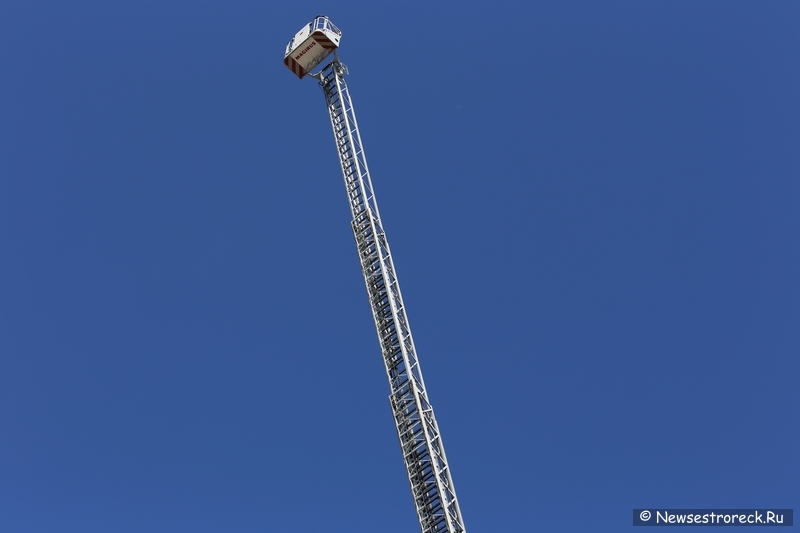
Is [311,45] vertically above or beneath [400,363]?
above

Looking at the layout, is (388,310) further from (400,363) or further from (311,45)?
(311,45)

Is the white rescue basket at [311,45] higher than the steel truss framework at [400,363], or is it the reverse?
the white rescue basket at [311,45]

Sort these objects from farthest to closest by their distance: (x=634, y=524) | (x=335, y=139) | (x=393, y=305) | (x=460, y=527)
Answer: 1. (x=335, y=139)
2. (x=634, y=524)
3. (x=393, y=305)
4. (x=460, y=527)

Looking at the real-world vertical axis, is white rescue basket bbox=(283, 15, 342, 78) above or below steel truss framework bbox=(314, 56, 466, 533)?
above

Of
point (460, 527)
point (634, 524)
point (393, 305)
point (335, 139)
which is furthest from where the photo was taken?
point (335, 139)

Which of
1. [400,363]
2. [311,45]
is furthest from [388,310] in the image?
A: [311,45]

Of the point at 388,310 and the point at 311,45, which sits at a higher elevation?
the point at 311,45

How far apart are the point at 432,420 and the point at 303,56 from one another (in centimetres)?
2995

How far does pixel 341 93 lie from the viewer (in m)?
53.9

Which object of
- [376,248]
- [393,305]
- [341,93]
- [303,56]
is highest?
[303,56]

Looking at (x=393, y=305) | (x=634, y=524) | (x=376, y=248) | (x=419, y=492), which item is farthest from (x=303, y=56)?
(x=634, y=524)

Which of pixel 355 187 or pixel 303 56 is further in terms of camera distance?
pixel 303 56

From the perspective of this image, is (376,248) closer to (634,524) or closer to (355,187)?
(355,187)

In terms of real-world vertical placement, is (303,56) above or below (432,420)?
above
